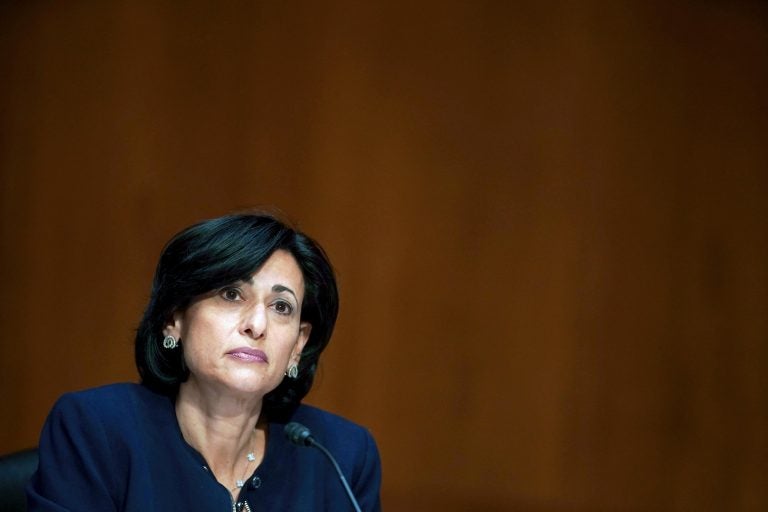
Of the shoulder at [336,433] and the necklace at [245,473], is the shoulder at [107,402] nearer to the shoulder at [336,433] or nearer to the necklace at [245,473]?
the necklace at [245,473]

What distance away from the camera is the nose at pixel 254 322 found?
2025mm

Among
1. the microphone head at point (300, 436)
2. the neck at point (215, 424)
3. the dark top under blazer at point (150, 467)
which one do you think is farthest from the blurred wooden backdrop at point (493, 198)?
the microphone head at point (300, 436)

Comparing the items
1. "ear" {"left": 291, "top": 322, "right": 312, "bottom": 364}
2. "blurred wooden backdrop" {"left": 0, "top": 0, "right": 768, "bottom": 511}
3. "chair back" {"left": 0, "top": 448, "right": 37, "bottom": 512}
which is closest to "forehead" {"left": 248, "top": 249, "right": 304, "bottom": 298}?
"ear" {"left": 291, "top": 322, "right": 312, "bottom": 364}

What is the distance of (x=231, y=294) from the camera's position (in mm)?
2051

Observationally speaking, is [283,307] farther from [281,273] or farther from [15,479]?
[15,479]

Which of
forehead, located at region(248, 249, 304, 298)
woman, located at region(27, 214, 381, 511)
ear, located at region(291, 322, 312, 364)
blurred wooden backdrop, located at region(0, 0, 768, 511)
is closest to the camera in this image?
woman, located at region(27, 214, 381, 511)

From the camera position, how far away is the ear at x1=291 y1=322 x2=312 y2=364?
226 cm

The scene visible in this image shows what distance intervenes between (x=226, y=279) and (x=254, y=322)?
0.33 feet

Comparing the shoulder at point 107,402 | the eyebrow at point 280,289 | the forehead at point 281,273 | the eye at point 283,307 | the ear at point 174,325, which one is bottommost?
the shoulder at point 107,402

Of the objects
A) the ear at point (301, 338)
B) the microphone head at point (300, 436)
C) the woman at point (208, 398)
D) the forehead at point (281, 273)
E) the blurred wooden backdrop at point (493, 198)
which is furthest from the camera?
the blurred wooden backdrop at point (493, 198)

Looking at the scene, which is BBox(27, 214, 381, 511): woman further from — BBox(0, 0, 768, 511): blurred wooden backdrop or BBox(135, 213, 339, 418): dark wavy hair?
BBox(0, 0, 768, 511): blurred wooden backdrop

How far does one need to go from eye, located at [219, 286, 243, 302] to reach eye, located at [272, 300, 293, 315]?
80 millimetres

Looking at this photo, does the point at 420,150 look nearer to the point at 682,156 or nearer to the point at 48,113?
A: the point at 682,156

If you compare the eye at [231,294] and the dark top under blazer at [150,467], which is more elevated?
the eye at [231,294]
